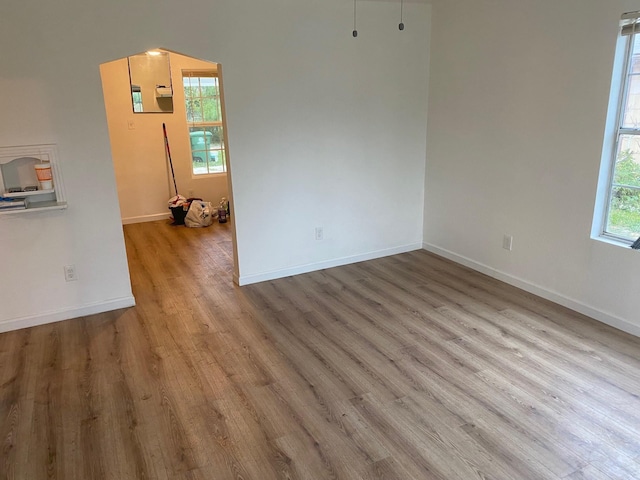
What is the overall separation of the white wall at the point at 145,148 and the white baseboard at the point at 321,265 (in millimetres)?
2991

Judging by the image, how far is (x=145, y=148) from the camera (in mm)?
6336

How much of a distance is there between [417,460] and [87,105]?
3.23m

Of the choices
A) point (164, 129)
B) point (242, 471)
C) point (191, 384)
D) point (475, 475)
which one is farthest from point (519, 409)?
point (164, 129)

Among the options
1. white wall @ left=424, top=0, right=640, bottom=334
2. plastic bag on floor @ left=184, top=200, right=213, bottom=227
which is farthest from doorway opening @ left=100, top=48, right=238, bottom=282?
white wall @ left=424, top=0, right=640, bottom=334

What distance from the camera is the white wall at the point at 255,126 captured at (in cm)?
327

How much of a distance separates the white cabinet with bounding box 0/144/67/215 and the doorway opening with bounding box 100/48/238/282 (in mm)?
2407

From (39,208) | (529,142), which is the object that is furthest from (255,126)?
(529,142)

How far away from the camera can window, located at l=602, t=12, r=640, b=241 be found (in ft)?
9.98

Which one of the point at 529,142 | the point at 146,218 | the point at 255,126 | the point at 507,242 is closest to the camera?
the point at 529,142

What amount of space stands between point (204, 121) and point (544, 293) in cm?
520

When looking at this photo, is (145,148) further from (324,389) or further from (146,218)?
(324,389)

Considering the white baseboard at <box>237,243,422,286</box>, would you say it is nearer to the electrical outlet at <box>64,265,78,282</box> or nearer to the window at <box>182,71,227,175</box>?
the electrical outlet at <box>64,265,78,282</box>

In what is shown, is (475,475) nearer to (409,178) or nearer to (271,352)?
(271,352)

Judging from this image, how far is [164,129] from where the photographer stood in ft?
21.0
